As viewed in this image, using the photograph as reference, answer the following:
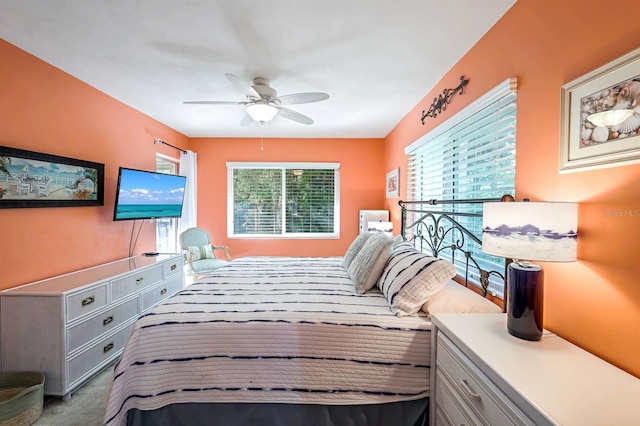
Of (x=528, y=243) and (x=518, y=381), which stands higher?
(x=528, y=243)

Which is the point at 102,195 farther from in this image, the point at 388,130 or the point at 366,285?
the point at 388,130

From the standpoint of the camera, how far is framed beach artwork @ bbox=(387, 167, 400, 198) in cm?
386

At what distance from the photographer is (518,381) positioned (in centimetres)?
92

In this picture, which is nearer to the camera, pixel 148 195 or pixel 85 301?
pixel 85 301

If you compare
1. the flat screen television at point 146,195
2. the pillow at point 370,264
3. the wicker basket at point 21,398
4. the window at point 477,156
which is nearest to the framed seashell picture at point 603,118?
the window at point 477,156

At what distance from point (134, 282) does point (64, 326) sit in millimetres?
716

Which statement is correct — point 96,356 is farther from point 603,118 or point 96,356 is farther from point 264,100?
point 603,118

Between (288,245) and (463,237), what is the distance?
10.1 ft

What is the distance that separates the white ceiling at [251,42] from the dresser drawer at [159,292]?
2.03m

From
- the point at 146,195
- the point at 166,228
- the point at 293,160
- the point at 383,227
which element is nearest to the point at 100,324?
the point at 146,195

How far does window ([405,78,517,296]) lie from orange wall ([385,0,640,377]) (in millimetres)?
133

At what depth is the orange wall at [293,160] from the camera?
15.3 ft

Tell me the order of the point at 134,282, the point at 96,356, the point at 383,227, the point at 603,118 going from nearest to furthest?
the point at 603,118 < the point at 96,356 < the point at 134,282 < the point at 383,227

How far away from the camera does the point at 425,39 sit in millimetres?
1935
